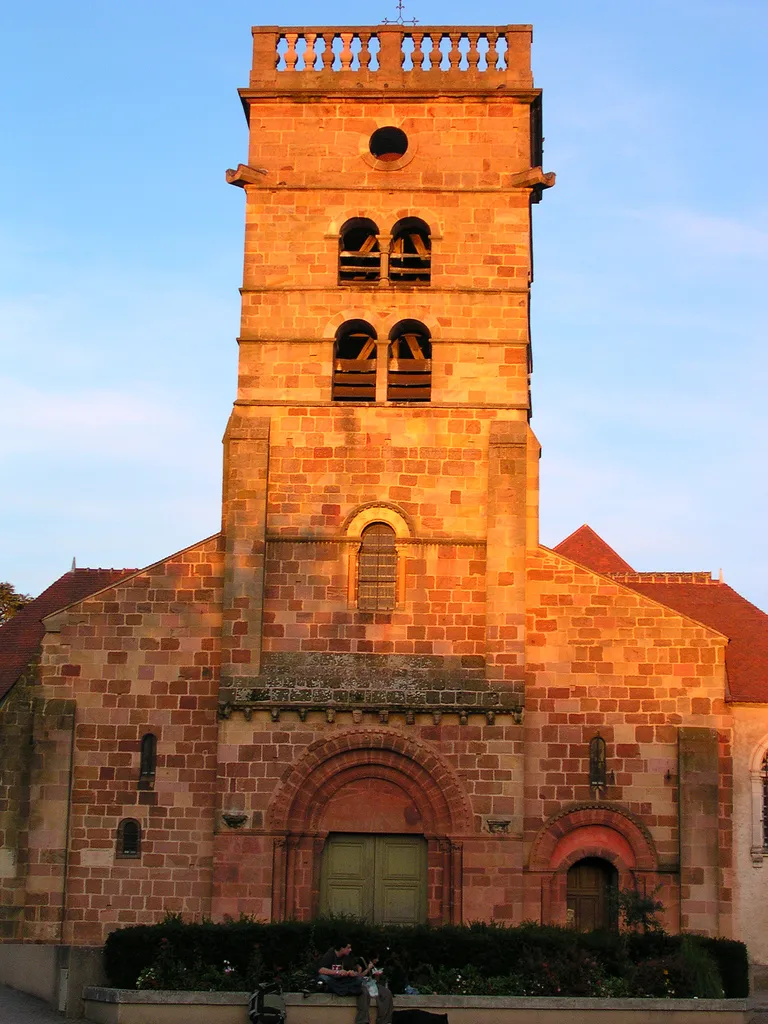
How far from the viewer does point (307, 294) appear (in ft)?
97.7

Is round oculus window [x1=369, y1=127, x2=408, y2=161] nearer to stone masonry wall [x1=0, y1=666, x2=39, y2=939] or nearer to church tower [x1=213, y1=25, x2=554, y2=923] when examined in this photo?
church tower [x1=213, y1=25, x2=554, y2=923]

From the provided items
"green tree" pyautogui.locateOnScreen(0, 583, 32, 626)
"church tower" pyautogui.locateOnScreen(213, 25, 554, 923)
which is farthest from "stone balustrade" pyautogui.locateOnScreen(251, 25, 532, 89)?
"green tree" pyautogui.locateOnScreen(0, 583, 32, 626)

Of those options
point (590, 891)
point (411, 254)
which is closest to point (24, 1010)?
point (590, 891)

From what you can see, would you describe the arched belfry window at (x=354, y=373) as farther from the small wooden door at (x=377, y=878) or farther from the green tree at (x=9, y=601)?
the green tree at (x=9, y=601)

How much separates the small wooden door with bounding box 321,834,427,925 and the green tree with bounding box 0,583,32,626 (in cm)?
1964

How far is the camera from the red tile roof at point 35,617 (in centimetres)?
3309

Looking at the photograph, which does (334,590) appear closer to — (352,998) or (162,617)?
(162,617)

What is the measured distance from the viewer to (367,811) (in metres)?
27.8

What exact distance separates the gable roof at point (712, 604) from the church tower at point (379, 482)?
458 cm

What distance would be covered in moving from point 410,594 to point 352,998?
802cm

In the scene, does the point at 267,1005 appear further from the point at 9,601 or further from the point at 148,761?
the point at 9,601

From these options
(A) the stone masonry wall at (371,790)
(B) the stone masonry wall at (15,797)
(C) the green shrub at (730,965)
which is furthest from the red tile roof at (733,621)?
(B) the stone masonry wall at (15,797)

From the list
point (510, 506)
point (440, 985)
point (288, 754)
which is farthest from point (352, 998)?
point (510, 506)

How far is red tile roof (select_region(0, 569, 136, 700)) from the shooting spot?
109ft
